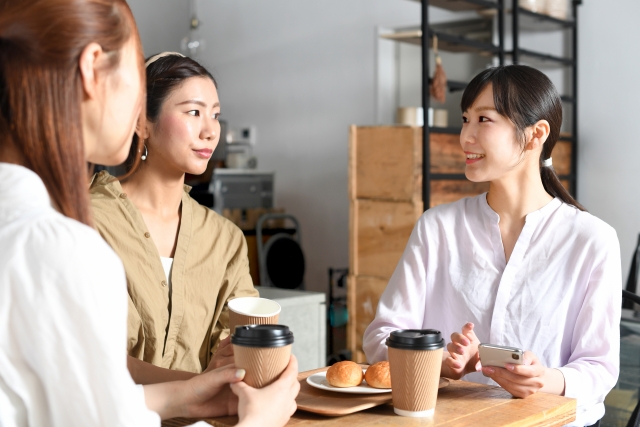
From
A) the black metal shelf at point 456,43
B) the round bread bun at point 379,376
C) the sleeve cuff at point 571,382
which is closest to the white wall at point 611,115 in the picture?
the black metal shelf at point 456,43

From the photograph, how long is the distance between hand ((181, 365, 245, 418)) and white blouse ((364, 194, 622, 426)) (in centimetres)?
57

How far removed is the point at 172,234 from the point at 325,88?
191 inches

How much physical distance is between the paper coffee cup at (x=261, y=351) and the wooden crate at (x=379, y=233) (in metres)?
2.97

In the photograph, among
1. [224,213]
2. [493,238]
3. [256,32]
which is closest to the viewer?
[493,238]

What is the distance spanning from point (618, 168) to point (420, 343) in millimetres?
4047

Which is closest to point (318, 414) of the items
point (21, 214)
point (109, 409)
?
point (109, 409)

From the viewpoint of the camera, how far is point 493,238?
183 centimetres

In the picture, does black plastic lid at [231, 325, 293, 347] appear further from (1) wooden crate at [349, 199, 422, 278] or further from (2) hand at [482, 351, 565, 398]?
(1) wooden crate at [349, 199, 422, 278]

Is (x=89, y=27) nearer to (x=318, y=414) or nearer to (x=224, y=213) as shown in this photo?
(x=318, y=414)

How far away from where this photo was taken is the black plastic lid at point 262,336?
1.06 metres

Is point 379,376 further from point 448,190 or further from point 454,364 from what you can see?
point 448,190

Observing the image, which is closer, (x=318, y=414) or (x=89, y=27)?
(x=89, y=27)

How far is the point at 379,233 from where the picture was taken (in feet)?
13.8

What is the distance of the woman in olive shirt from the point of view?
1.74 m
